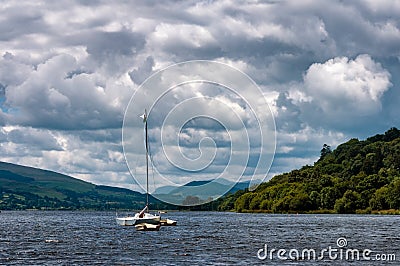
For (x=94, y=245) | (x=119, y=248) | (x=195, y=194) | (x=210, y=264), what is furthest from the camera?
(x=195, y=194)

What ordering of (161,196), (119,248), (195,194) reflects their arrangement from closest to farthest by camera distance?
(119,248) → (161,196) → (195,194)

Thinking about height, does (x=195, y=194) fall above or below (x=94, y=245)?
above

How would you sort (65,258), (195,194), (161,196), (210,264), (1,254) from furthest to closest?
1. (195,194)
2. (161,196)
3. (1,254)
4. (65,258)
5. (210,264)

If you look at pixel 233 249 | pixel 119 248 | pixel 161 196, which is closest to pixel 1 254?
pixel 119 248

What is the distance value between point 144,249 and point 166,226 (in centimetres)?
7407

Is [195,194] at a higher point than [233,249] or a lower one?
higher

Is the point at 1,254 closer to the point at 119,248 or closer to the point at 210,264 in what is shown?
the point at 119,248

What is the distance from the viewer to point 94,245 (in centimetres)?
10075

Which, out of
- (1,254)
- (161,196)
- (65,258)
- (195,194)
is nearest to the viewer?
(65,258)

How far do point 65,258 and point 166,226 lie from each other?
85.0 m

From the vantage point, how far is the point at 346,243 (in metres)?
102

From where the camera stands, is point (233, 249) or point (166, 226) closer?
point (233, 249)

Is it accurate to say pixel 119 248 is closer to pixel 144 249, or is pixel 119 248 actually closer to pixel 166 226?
pixel 144 249

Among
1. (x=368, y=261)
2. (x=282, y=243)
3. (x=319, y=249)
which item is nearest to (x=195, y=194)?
(x=282, y=243)
